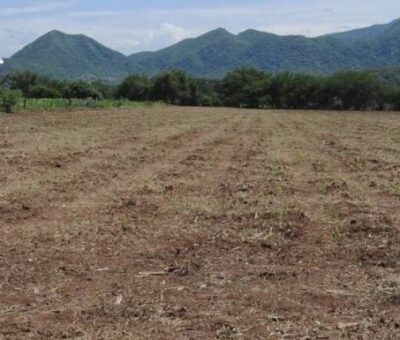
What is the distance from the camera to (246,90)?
3556 inches

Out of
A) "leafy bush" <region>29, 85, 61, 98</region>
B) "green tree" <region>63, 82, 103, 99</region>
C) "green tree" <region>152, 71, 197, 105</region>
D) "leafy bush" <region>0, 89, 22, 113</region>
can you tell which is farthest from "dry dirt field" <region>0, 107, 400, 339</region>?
"green tree" <region>152, 71, 197, 105</region>

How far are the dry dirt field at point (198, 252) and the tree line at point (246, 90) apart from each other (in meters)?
65.2

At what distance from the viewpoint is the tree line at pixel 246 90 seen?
3130 inches

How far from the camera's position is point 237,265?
5.65 metres

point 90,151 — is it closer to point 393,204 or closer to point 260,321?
point 393,204

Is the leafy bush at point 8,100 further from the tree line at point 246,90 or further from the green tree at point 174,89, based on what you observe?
the green tree at point 174,89

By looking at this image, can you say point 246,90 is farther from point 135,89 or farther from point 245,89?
point 135,89

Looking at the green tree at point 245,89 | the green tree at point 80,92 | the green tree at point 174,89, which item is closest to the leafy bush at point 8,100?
the green tree at point 80,92

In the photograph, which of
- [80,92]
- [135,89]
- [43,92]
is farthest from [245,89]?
[43,92]

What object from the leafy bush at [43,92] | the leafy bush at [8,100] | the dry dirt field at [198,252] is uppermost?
the leafy bush at [43,92]

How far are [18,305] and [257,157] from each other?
34.4 feet

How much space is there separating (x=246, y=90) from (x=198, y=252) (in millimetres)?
85482

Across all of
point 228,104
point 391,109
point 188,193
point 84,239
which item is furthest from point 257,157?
point 228,104

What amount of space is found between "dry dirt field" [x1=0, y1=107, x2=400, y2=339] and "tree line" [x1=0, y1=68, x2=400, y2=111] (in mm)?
Result: 65208
